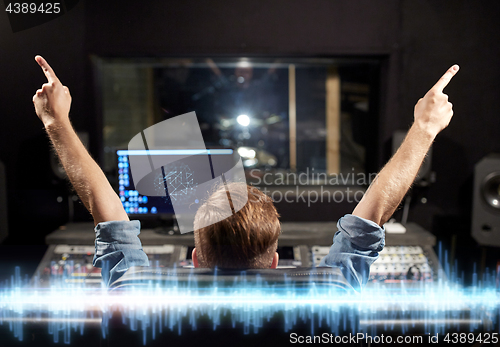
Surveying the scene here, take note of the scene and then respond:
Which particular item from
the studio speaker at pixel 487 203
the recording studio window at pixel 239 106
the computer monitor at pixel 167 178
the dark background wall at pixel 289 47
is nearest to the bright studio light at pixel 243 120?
the recording studio window at pixel 239 106

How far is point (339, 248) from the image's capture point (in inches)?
36.2

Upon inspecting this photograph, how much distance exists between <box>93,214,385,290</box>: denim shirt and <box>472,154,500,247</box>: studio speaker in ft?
4.85

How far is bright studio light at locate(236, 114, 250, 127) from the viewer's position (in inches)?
172

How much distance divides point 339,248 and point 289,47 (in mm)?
1734

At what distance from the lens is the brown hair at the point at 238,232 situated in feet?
2.64

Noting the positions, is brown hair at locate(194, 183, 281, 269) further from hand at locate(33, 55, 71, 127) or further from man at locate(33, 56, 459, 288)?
hand at locate(33, 55, 71, 127)

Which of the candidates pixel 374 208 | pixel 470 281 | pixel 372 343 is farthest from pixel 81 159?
pixel 470 281

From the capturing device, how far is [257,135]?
4.35 metres

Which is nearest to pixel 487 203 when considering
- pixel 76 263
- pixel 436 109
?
pixel 436 109

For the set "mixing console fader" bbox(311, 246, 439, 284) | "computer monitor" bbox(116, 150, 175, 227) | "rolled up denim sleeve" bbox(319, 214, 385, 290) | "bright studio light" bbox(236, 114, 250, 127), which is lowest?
"mixing console fader" bbox(311, 246, 439, 284)

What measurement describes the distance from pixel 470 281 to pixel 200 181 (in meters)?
2.17

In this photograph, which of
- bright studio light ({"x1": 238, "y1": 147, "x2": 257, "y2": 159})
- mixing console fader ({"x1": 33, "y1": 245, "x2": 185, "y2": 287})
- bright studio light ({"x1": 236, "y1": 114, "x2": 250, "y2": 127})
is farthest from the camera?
bright studio light ({"x1": 236, "y1": 114, "x2": 250, "y2": 127})

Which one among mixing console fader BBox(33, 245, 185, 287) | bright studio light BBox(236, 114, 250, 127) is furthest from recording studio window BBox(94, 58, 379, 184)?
mixing console fader BBox(33, 245, 185, 287)

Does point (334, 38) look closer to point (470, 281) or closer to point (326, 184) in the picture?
point (326, 184)
